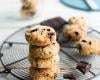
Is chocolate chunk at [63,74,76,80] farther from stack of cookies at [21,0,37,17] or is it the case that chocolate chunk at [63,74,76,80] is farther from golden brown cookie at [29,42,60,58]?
stack of cookies at [21,0,37,17]

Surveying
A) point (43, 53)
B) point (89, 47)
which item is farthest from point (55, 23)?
point (43, 53)

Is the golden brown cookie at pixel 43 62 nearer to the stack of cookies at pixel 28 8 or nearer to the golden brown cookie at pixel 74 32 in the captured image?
the golden brown cookie at pixel 74 32

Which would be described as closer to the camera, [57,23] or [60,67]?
[60,67]

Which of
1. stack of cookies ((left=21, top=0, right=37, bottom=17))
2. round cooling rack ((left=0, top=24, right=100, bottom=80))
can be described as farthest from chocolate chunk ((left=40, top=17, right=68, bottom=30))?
stack of cookies ((left=21, top=0, right=37, bottom=17))

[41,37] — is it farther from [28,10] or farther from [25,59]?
[28,10]

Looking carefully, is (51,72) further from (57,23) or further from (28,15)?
(28,15)

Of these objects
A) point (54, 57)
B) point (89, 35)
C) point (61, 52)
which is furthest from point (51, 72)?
point (89, 35)
